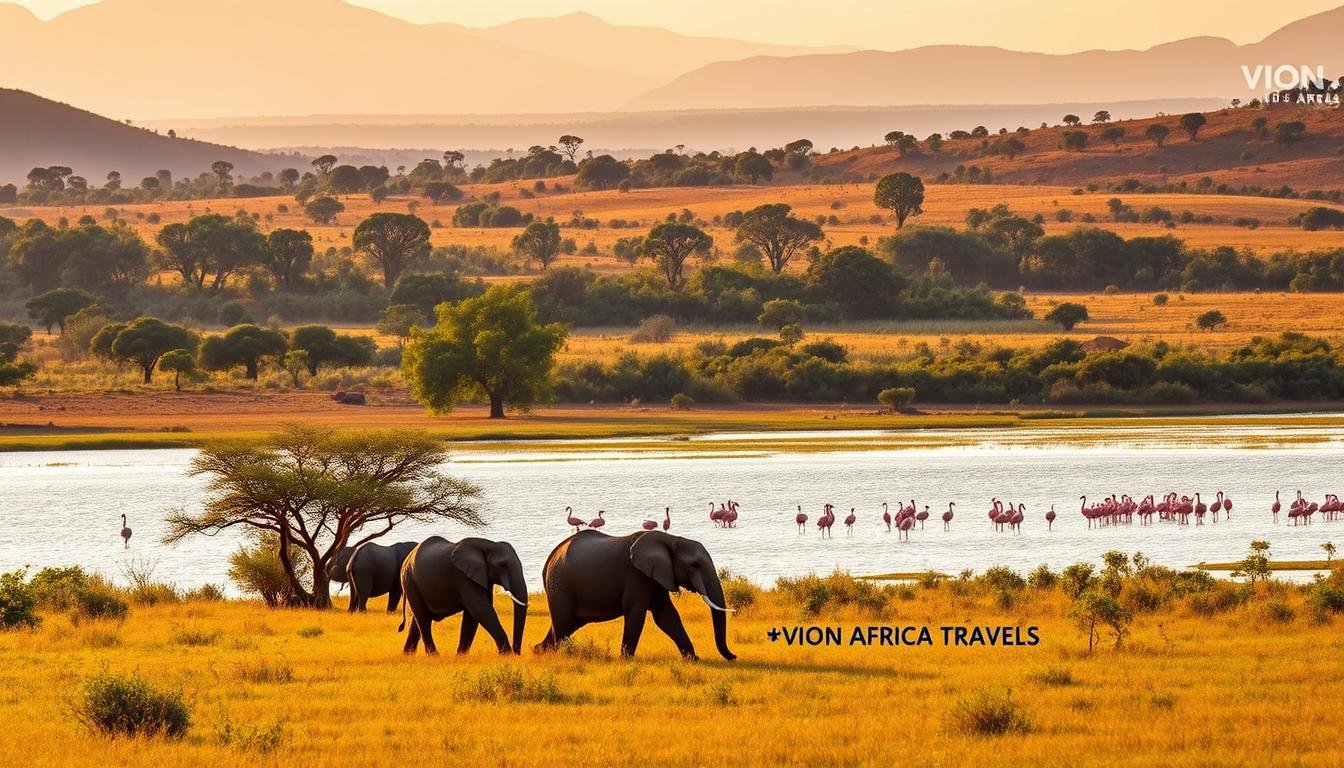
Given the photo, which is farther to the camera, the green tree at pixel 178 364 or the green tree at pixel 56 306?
the green tree at pixel 56 306

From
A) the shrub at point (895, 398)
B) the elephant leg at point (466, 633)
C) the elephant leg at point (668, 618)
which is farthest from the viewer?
the shrub at point (895, 398)

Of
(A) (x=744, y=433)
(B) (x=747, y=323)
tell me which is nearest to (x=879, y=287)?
(B) (x=747, y=323)

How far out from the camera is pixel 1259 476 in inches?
1877

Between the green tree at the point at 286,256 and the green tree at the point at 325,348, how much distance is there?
39190mm

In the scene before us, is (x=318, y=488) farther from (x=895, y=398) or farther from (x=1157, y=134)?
(x=1157, y=134)

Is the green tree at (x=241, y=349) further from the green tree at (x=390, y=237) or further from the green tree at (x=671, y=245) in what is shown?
the green tree at (x=390, y=237)

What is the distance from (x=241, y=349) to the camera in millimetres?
81875

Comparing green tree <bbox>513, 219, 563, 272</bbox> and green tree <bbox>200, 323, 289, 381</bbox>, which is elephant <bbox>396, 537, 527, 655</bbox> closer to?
green tree <bbox>200, 323, 289, 381</bbox>

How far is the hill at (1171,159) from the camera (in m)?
176

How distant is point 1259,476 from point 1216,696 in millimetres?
32784

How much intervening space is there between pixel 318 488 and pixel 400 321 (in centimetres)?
7061

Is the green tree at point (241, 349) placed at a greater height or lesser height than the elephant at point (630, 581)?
lesser

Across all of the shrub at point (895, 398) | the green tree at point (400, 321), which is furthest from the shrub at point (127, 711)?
the green tree at point (400, 321)

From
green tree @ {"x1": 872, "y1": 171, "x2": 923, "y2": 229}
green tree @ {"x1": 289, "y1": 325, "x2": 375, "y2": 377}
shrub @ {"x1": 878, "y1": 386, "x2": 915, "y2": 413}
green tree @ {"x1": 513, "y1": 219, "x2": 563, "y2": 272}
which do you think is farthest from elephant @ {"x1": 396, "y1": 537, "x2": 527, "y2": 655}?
green tree @ {"x1": 872, "y1": 171, "x2": 923, "y2": 229}
